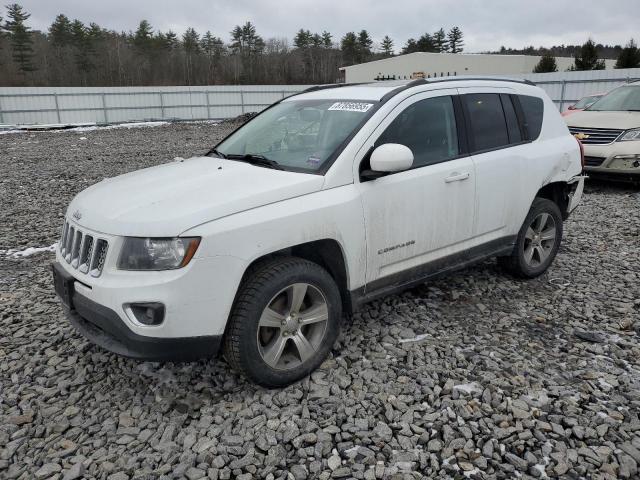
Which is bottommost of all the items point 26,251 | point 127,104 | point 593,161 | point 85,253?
point 26,251

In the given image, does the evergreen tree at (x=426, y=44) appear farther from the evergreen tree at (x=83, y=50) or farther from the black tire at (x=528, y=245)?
the black tire at (x=528, y=245)

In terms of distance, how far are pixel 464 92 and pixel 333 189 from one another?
1674 mm

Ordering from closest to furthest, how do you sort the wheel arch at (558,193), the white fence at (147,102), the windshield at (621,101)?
the wheel arch at (558,193), the windshield at (621,101), the white fence at (147,102)

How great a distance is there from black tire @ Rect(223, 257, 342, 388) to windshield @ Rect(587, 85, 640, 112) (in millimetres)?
8903

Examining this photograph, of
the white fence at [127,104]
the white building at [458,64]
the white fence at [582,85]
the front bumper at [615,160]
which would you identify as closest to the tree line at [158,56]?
the white building at [458,64]

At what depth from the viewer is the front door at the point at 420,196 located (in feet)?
11.2

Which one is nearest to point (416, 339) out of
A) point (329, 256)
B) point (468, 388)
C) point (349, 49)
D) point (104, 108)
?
point (468, 388)

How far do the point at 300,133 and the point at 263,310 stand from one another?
4.94ft

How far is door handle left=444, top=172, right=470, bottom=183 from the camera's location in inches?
149

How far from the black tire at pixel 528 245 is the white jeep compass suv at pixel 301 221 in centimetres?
3

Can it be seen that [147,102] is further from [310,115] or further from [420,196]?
[420,196]

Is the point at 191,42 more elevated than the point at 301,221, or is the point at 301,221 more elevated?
the point at 191,42

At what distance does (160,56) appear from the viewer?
67438 mm

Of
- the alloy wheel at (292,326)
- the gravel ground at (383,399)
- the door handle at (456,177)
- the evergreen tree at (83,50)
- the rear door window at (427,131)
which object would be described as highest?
the evergreen tree at (83,50)
